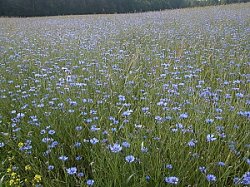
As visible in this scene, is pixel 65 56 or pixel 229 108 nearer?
pixel 229 108

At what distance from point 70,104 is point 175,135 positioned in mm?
962

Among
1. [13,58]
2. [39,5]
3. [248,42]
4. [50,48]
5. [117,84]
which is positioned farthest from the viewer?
[39,5]

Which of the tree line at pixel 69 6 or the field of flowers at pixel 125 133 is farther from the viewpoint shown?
the tree line at pixel 69 6

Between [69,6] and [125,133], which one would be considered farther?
[69,6]

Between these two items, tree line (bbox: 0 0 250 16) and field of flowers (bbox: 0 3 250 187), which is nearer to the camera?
field of flowers (bbox: 0 3 250 187)

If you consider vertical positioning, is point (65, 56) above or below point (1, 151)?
above

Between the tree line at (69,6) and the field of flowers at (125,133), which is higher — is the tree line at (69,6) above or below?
above

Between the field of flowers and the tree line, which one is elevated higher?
the tree line

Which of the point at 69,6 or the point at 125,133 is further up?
the point at 69,6

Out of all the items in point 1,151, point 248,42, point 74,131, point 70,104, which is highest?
point 248,42

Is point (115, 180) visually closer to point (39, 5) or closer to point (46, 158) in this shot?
→ point (46, 158)

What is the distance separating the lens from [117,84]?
118 inches

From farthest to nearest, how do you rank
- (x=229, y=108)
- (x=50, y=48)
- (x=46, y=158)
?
(x=50, y=48) < (x=229, y=108) < (x=46, y=158)

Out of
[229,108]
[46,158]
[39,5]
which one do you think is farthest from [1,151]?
[39,5]
